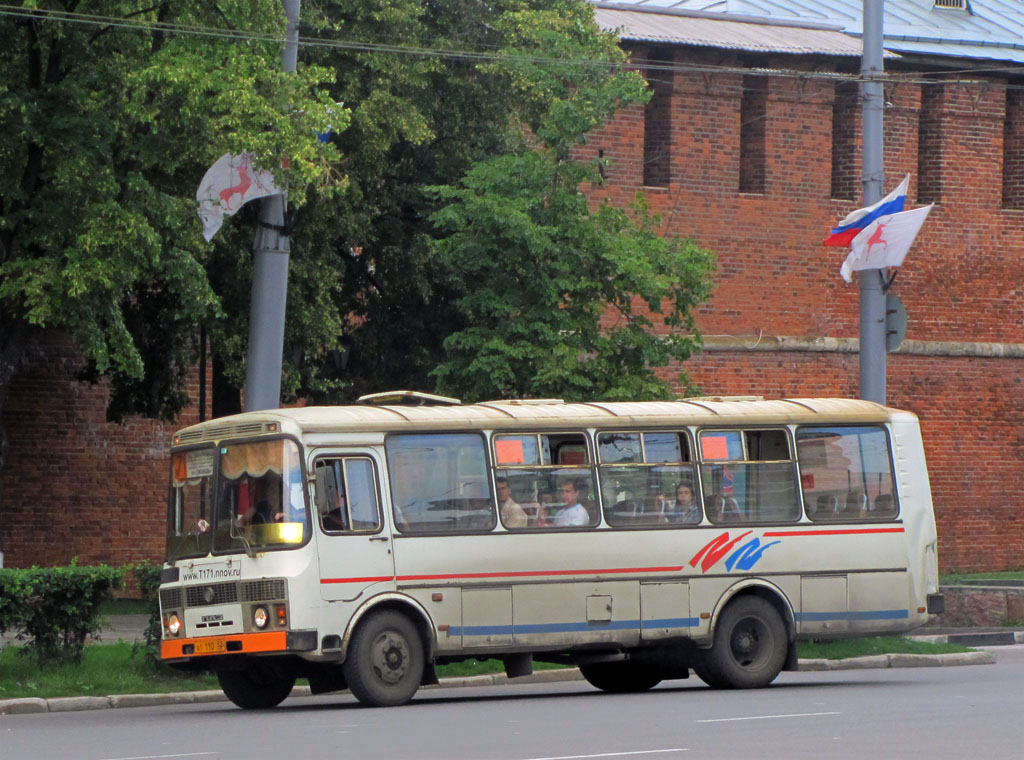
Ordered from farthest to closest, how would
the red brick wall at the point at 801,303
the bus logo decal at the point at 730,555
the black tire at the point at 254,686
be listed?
the red brick wall at the point at 801,303 → the bus logo decal at the point at 730,555 → the black tire at the point at 254,686

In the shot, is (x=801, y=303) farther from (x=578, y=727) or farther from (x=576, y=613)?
Result: (x=578, y=727)

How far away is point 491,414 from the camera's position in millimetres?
15781

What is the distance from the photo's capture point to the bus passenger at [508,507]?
15.5 m

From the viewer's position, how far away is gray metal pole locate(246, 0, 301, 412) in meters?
17.0

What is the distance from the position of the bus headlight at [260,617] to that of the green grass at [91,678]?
2353 mm

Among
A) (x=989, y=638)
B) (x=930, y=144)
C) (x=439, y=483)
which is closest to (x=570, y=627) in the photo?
(x=439, y=483)

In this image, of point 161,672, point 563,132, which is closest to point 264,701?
point 161,672

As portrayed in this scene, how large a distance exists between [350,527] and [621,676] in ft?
11.7

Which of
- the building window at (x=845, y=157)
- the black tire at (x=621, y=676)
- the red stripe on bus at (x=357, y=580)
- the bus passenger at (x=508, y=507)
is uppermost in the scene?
the building window at (x=845, y=157)

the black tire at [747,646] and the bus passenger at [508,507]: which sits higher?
the bus passenger at [508,507]

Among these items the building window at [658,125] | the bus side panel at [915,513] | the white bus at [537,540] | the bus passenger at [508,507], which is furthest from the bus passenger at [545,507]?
the building window at [658,125]

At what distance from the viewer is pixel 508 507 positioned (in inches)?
613

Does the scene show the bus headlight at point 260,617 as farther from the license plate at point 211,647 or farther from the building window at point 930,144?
the building window at point 930,144

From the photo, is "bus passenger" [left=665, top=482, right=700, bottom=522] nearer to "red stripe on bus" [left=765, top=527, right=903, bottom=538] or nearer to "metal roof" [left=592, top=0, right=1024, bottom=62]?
"red stripe on bus" [left=765, top=527, right=903, bottom=538]
